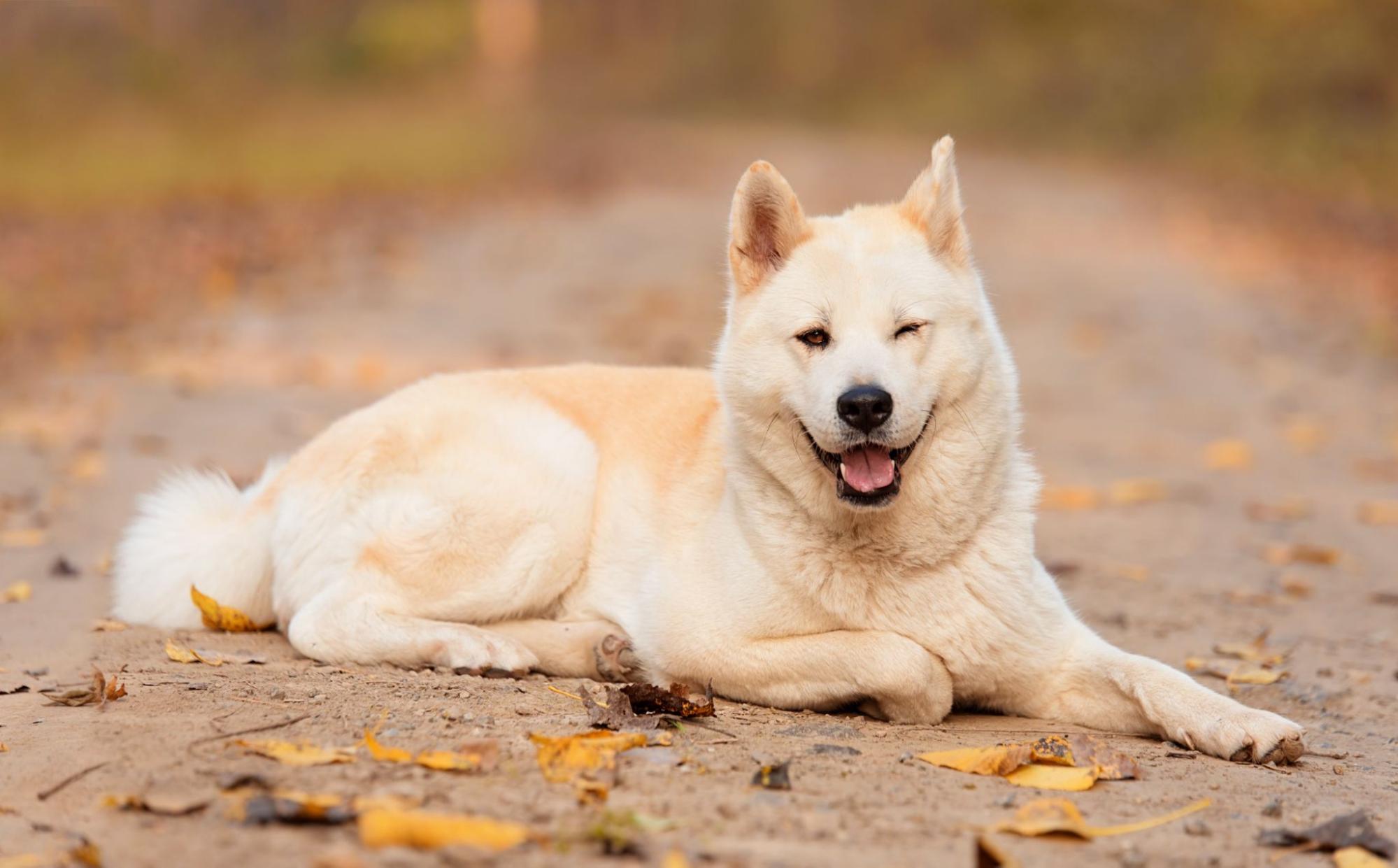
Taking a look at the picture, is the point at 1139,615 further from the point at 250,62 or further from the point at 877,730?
the point at 250,62

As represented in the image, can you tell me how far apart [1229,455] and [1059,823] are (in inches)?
235

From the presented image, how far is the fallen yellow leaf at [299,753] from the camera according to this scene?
2873mm

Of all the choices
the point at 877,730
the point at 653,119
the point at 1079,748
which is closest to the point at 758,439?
the point at 877,730

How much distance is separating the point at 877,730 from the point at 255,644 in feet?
6.57

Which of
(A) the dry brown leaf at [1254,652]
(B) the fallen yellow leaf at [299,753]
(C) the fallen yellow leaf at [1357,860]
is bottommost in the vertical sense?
(C) the fallen yellow leaf at [1357,860]

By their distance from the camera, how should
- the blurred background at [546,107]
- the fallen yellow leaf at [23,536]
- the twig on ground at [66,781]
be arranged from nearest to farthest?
the twig on ground at [66,781] < the fallen yellow leaf at [23,536] < the blurred background at [546,107]

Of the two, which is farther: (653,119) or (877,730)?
(653,119)

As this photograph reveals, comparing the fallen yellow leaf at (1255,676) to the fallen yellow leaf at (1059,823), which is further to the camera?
the fallen yellow leaf at (1255,676)

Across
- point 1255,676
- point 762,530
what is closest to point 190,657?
point 762,530

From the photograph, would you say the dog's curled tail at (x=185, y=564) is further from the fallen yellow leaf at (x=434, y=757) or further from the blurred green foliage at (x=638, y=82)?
the blurred green foliage at (x=638, y=82)

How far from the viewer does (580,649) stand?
13.6ft

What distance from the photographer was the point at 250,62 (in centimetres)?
3059

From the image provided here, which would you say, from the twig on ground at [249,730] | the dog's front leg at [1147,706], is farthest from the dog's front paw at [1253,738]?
the twig on ground at [249,730]

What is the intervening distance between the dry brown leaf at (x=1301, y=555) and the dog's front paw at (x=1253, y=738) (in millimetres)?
2703
